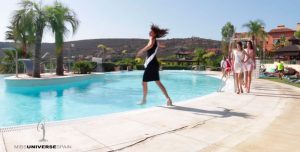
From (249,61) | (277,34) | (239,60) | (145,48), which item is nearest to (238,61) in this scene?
(239,60)

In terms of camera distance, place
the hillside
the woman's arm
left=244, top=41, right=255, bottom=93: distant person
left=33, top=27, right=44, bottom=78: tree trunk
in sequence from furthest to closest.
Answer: the hillside, left=33, top=27, right=44, bottom=78: tree trunk, left=244, top=41, right=255, bottom=93: distant person, the woman's arm

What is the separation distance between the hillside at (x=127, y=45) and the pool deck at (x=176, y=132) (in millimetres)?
40890

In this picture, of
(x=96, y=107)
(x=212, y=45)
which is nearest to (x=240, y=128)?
(x=96, y=107)

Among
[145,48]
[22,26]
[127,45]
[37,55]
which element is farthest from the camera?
[127,45]

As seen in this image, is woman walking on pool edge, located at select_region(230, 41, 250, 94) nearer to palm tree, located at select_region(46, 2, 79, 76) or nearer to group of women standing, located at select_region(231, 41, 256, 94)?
group of women standing, located at select_region(231, 41, 256, 94)

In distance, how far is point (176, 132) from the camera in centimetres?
361

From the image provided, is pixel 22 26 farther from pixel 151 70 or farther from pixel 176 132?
pixel 176 132

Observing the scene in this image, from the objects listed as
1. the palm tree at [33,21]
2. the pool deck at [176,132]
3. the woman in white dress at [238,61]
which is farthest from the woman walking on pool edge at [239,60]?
the palm tree at [33,21]

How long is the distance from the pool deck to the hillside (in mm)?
40890

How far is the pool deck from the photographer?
9.87 ft

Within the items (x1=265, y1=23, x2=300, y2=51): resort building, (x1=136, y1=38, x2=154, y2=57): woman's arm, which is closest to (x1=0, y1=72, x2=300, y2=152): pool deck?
(x1=136, y1=38, x2=154, y2=57): woman's arm

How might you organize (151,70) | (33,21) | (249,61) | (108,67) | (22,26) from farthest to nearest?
(108,67) < (33,21) < (22,26) < (249,61) < (151,70)

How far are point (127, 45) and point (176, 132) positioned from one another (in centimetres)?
4997

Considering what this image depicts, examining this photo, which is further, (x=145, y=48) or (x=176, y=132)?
(x=145, y=48)
